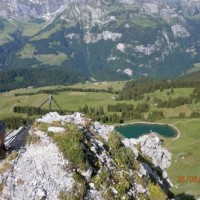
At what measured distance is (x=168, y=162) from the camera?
113438mm

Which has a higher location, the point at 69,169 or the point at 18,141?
the point at 18,141

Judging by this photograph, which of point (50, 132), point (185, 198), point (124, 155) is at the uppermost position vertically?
point (50, 132)

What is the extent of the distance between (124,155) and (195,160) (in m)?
90.2

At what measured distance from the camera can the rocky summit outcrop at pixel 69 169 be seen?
108ft

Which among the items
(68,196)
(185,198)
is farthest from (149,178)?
(185,198)

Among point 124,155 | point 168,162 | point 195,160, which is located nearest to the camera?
point 124,155

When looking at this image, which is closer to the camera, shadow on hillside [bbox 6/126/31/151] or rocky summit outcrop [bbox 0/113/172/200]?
rocky summit outcrop [bbox 0/113/172/200]

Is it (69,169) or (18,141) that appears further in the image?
(18,141)

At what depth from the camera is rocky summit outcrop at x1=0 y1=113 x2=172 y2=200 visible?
3294cm

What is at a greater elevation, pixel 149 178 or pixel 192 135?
pixel 149 178

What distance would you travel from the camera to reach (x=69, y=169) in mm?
34250

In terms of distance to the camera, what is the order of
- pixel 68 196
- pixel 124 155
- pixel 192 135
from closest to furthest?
1. pixel 68 196
2. pixel 124 155
3. pixel 192 135

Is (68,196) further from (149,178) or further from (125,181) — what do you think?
(149,178)

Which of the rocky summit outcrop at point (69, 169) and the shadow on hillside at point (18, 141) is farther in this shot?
the shadow on hillside at point (18, 141)
